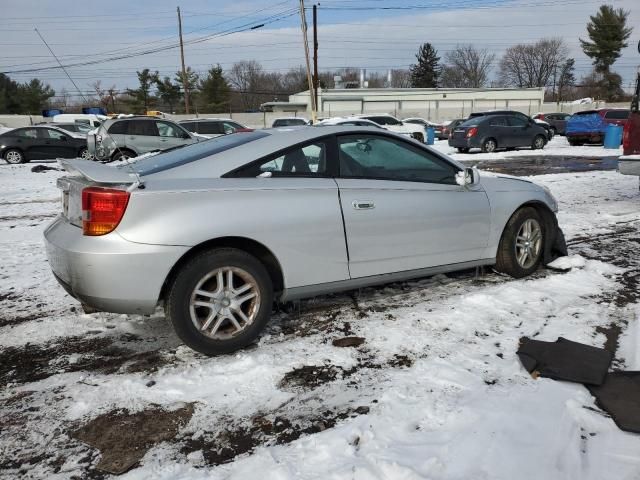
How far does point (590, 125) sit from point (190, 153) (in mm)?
22360

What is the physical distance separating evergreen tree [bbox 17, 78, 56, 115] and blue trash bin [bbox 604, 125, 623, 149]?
2431 inches

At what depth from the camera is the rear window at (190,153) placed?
3.59m

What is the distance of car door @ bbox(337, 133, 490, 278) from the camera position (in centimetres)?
386

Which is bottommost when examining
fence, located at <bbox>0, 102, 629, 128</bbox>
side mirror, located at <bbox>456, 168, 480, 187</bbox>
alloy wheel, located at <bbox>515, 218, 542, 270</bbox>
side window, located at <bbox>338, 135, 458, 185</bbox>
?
alloy wheel, located at <bbox>515, 218, 542, 270</bbox>

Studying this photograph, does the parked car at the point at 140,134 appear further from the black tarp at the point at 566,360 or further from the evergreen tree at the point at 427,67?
the evergreen tree at the point at 427,67

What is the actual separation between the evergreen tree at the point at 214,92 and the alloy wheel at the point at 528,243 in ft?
188

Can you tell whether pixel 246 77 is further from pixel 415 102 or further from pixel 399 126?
pixel 399 126

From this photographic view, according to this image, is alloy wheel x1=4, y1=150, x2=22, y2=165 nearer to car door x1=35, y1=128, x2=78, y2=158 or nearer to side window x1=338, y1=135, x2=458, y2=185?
car door x1=35, y1=128, x2=78, y2=158

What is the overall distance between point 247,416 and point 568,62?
98.5m

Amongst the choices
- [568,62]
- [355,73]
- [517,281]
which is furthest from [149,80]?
[568,62]

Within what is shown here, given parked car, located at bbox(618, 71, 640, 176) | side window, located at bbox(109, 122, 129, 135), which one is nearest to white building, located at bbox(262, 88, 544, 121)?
side window, located at bbox(109, 122, 129, 135)

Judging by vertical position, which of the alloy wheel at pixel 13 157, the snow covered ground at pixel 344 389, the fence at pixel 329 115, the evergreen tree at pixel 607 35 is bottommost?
the snow covered ground at pixel 344 389

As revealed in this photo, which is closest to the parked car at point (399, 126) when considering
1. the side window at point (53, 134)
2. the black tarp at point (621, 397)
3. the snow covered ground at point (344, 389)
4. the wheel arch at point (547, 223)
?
the side window at point (53, 134)

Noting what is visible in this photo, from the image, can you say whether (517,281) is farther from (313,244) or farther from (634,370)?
(313,244)
